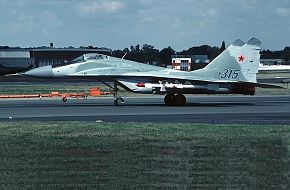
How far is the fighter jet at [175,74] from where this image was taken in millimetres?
29922

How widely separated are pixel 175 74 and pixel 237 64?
9.02ft

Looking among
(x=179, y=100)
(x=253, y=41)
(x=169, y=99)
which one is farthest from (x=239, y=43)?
(x=169, y=99)

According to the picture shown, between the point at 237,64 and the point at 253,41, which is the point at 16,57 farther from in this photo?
the point at 237,64

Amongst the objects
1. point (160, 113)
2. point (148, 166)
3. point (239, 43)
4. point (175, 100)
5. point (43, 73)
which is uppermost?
point (239, 43)

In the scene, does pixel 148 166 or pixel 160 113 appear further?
pixel 160 113

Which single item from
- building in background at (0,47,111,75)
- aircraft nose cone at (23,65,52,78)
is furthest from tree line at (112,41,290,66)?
aircraft nose cone at (23,65,52,78)

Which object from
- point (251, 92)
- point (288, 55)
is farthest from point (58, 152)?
point (288, 55)

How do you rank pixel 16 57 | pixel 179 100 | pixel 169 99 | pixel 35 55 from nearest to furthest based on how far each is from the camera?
pixel 179 100 < pixel 169 99 < pixel 35 55 < pixel 16 57

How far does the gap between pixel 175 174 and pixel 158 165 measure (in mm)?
395

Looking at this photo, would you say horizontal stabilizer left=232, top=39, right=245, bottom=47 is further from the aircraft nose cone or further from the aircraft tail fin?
the aircraft nose cone

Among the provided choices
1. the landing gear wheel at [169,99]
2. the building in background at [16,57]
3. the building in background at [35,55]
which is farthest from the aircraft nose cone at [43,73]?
the building in background at [16,57]

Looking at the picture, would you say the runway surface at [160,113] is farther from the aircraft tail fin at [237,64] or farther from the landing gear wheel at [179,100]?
the aircraft tail fin at [237,64]

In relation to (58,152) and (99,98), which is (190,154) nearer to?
(58,152)

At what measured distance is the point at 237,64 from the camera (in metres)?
30.5
